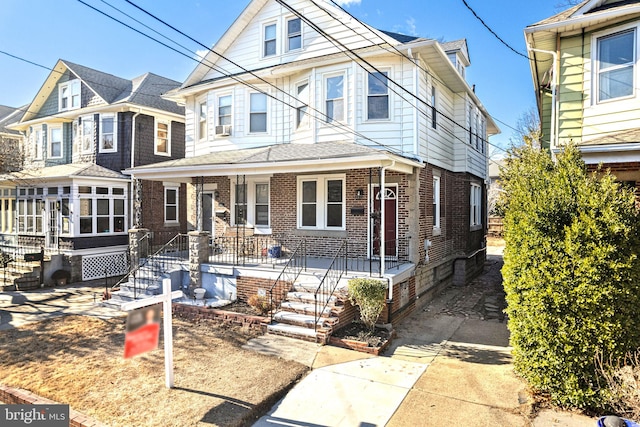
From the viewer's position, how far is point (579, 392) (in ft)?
17.2

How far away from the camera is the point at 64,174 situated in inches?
600

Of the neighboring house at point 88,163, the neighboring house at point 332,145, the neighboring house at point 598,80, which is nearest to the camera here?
the neighboring house at point 598,80

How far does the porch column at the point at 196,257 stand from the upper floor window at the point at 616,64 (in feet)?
34.8

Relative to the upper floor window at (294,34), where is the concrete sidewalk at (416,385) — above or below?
below

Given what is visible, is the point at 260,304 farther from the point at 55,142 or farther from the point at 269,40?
the point at 55,142

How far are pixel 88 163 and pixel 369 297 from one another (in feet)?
52.7

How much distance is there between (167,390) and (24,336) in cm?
Result: 515

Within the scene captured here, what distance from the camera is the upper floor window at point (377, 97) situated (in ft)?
37.9

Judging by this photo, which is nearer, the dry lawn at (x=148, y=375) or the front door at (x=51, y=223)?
the dry lawn at (x=148, y=375)

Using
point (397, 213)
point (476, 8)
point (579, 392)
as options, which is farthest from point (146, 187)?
point (579, 392)

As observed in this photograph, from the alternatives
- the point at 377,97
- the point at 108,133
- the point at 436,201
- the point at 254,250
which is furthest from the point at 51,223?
the point at 436,201

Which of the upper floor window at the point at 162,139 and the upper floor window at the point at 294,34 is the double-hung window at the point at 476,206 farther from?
the upper floor window at the point at 162,139

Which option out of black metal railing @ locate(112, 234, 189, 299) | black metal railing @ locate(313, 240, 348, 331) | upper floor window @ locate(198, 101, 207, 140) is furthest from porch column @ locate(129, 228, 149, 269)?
black metal railing @ locate(313, 240, 348, 331)

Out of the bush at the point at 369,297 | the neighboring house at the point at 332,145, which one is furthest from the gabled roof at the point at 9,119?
the bush at the point at 369,297
